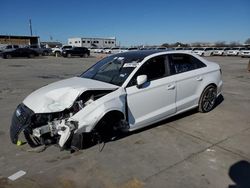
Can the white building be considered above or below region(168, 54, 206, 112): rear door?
above

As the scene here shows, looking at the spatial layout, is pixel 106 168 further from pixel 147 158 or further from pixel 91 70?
pixel 91 70

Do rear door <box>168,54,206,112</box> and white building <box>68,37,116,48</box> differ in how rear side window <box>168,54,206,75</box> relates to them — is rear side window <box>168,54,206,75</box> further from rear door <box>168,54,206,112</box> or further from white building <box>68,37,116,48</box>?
white building <box>68,37,116,48</box>

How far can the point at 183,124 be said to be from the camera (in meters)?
5.21

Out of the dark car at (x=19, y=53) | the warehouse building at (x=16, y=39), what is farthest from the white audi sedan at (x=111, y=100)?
the warehouse building at (x=16, y=39)

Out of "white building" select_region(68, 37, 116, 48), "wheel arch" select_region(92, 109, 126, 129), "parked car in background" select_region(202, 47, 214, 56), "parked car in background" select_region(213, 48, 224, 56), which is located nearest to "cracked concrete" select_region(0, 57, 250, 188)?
"wheel arch" select_region(92, 109, 126, 129)

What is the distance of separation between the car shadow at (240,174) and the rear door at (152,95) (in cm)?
170

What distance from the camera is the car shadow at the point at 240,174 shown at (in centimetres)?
305

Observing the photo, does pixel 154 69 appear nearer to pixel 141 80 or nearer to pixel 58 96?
pixel 141 80

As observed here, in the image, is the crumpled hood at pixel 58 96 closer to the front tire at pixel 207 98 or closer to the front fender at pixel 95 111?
the front fender at pixel 95 111

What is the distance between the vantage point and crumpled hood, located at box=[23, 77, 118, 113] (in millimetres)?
3832

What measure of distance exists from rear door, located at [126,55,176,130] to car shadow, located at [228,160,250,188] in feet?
5.58

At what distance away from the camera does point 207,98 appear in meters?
5.89

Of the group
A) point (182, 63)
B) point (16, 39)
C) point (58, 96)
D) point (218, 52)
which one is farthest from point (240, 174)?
point (16, 39)

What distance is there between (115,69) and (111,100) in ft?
3.40
